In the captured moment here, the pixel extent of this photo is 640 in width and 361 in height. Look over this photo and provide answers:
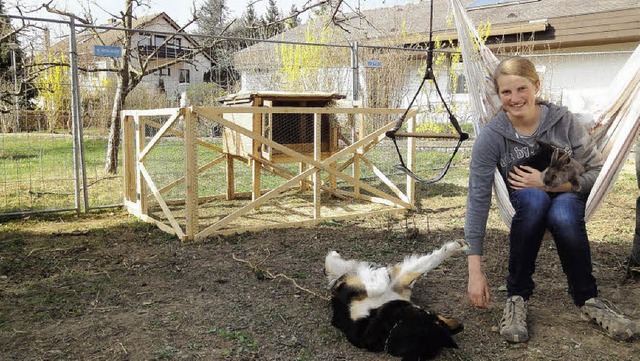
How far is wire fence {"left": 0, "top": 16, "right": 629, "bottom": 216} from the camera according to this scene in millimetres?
5512

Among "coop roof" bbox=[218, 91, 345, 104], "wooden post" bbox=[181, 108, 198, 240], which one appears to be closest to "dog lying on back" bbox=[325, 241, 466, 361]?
"wooden post" bbox=[181, 108, 198, 240]

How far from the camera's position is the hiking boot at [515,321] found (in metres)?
2.31

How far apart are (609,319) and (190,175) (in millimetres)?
3106

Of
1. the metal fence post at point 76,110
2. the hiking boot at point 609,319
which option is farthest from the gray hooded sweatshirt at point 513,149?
the metal fence post at point 76,110

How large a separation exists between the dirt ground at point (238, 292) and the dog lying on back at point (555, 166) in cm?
72

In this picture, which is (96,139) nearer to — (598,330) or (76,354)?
(76,354)

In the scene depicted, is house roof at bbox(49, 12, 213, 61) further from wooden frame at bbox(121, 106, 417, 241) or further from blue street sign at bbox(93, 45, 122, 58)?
wooden frame at bbox(121, 106, 417, 241)

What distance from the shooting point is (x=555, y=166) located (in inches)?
91.4

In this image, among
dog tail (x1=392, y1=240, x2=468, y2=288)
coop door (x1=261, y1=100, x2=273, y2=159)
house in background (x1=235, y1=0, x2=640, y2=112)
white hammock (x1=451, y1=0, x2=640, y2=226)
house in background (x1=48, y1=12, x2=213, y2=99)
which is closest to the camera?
white hammock (x1=451, y1=0, x2=640, y2=226)

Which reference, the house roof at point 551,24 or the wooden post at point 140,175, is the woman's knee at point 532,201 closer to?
the wooden post at point 140,175

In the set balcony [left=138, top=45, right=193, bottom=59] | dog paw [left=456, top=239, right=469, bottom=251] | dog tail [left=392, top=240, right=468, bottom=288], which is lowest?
dog tail [left=392, top=240, right=468, bottom=288]

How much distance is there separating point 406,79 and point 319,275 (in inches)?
284

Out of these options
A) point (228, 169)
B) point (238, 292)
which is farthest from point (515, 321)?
point (228, 169)

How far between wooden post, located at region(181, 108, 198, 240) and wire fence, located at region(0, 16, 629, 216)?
1.19 m
